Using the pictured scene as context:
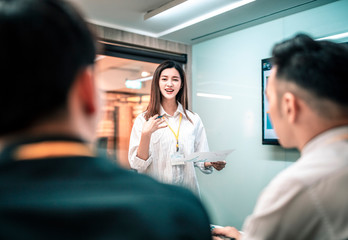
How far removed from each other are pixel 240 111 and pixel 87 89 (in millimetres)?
3425

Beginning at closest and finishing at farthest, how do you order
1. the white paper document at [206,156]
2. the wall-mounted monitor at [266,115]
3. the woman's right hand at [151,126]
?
the white paper document at [206,156] < the woman's right hand at [151,126] < the wall-mounted monitor at [266,115]

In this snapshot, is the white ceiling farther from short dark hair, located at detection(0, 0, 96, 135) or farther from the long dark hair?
short dark hair, located at detection(0, 0, 96, 135)

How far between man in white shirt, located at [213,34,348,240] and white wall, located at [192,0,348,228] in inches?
93.8

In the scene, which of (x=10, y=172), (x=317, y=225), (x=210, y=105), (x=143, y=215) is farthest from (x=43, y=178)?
(x=210, y=105)

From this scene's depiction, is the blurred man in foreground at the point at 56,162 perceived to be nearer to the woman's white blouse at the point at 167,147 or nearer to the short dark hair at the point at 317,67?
the short dark hair at the point at 317,67

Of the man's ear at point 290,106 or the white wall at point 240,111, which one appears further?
the white wall at point 240,111

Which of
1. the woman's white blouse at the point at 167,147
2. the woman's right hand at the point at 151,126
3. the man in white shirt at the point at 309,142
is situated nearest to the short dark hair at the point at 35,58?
the man in white shirt at the point at 309,142

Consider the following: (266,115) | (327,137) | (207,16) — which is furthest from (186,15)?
(327,137)

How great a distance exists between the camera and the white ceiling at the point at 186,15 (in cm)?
308

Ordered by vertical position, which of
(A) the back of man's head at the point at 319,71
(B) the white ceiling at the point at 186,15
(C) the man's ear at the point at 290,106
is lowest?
(C) the man's ear at the point at 290,106

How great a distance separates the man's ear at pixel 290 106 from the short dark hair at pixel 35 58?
711 mm

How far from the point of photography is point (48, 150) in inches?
18.1

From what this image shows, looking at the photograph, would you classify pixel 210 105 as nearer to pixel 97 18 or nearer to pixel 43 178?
pixel 97 18

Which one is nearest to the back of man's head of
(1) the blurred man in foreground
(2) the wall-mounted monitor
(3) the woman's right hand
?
(1) the blurred man in foreground
